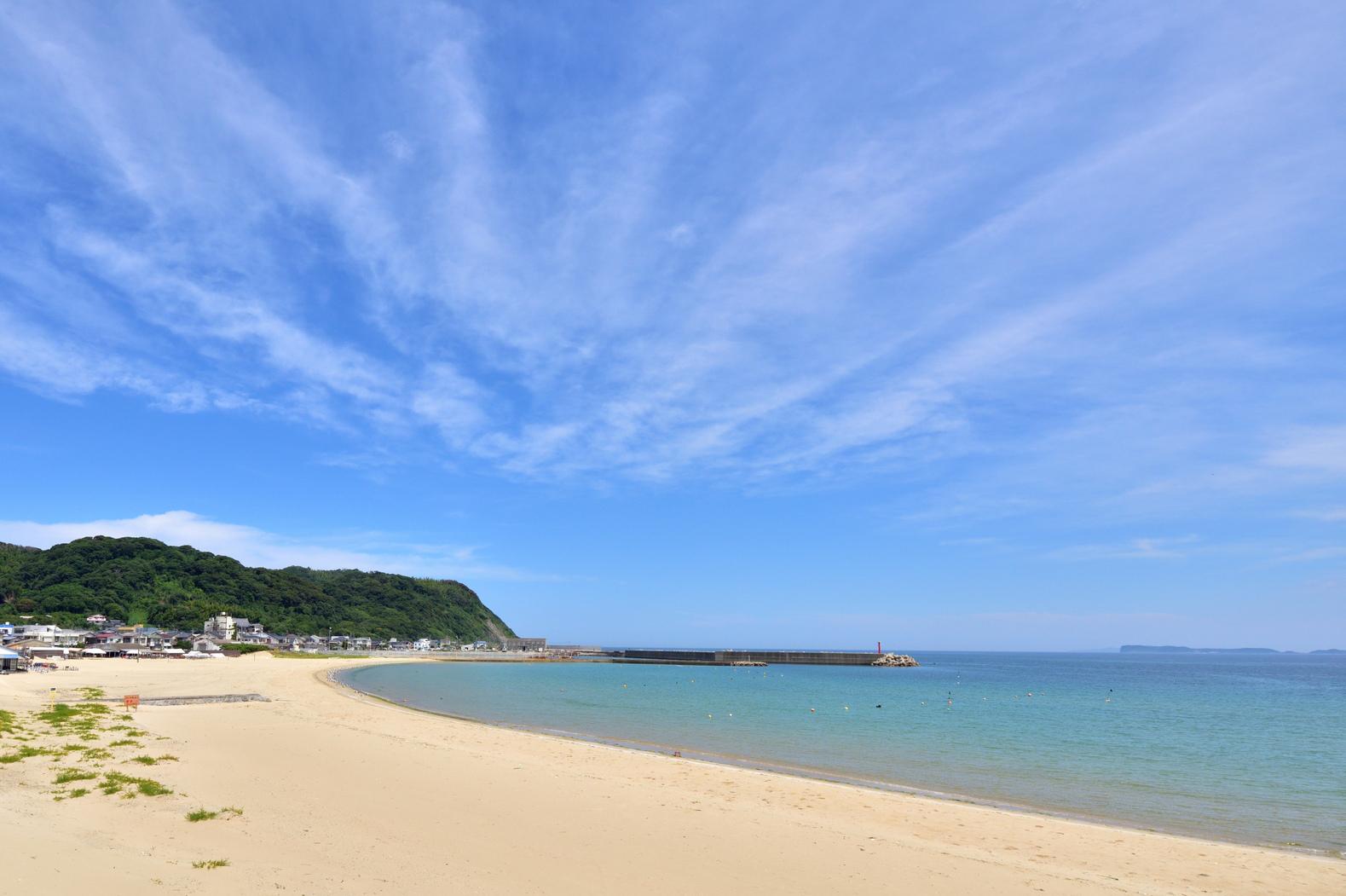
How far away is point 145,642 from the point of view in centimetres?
8581

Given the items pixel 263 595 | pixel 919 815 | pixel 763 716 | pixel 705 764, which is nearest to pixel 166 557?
pixel 263 595

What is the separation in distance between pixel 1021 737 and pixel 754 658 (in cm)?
Answer: 11652

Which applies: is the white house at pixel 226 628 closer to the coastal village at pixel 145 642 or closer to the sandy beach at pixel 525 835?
the coastal village at pixel 145 642

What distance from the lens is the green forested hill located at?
10650 centimetres

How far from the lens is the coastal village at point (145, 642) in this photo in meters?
65.1

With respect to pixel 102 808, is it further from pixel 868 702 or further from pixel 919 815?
pixel 868 702

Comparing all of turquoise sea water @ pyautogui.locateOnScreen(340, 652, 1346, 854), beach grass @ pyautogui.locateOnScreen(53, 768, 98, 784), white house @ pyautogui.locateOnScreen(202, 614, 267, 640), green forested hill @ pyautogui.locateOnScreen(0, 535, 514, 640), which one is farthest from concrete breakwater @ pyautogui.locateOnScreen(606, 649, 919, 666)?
beach grass @ pyautogui.locateOnScreen(53, 768, 98, 784)

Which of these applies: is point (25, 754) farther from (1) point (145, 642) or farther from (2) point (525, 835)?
(1) point (145, 642)

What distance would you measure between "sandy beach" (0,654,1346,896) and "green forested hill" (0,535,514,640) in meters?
106

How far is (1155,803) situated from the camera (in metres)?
21.4

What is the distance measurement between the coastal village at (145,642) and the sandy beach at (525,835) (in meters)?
47.7

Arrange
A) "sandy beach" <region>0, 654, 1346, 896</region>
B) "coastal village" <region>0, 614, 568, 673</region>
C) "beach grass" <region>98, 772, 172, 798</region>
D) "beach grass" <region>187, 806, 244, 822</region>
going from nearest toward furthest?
"sandy beach" <region>0, 654, 1346, 896</region> → "beach grass" <region>187, 806, 244, 822</region> → "beach grass" <region>98, 772, 172, 798</region> → "coastal village" <region>0, 614, 568, 673</region>

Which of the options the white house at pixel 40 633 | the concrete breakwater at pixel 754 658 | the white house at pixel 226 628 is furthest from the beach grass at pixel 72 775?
the concrete breakwater at pixel 754 658

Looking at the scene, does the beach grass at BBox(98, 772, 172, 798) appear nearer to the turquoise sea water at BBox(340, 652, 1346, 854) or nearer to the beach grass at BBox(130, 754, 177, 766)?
the beach grass at BBox(130, 754, 177, 766)
